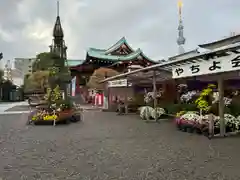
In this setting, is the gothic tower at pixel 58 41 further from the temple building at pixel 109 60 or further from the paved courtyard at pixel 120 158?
the paved courtyard at pixel 120 158

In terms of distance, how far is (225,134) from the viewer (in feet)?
28.9

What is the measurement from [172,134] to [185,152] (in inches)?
114

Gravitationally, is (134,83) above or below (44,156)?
above

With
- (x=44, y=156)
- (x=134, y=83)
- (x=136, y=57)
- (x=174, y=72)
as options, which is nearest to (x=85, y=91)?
(x=136, y=57)

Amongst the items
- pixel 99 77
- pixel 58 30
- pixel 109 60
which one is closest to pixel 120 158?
pixel 99 77

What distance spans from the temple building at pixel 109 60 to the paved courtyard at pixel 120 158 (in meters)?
25.1

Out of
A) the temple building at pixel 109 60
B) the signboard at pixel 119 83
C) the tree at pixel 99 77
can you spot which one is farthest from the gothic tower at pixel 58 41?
the signboard at pixel 119 83

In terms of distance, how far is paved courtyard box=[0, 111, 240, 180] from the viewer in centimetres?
489

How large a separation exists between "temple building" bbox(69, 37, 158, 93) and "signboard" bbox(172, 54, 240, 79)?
23687 mm

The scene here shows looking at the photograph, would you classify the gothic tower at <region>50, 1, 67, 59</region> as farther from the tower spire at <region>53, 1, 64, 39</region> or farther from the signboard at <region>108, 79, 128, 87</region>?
the signboard at <region>108, 79, 128, 87</region>

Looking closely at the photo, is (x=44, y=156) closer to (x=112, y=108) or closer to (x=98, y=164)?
(x=98, y=164)

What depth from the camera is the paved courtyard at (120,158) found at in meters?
4.89

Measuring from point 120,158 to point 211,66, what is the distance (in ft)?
12.2

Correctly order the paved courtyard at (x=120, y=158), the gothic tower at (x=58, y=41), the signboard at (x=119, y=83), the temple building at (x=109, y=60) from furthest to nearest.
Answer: the gothic tower at (x=58, y=41) < the temple building at (x=109, y=60) < the signboard at (x=119, y=83) < the paved courtyard at (x=120, y=158)
